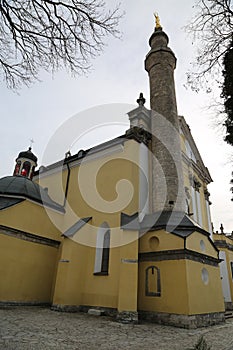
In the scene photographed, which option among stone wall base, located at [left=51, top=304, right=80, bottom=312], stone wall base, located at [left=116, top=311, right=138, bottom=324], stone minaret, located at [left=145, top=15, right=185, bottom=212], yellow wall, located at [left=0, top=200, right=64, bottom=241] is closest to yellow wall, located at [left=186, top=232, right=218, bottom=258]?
stone minaret, located at [left=145, top=15, right=185, bottom=212]

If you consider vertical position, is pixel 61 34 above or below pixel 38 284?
above

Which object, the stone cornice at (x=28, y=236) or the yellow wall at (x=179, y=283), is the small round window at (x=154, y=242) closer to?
the yellow wall at (x=179, y=283)

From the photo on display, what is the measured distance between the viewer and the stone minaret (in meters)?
13.1

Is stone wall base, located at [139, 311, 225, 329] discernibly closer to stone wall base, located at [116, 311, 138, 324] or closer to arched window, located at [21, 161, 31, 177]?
stone wall base, located at [116, 311, 138, 324]

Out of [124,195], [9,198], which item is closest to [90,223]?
[124,195]

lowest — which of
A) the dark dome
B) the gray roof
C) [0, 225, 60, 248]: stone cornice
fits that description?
[0, 225, 60, 248]: stone cornice

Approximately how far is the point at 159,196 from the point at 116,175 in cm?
250

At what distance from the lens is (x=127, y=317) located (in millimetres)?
8820

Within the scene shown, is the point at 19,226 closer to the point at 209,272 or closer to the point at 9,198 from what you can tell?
the point at 9,198

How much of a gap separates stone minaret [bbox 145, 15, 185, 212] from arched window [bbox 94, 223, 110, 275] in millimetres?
2741

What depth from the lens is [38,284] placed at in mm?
11984

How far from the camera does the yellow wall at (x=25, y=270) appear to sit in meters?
10.8

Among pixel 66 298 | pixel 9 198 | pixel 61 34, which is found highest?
pixel 61 34

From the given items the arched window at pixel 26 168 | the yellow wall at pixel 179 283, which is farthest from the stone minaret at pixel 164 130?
the arched window at pixel 26 168
